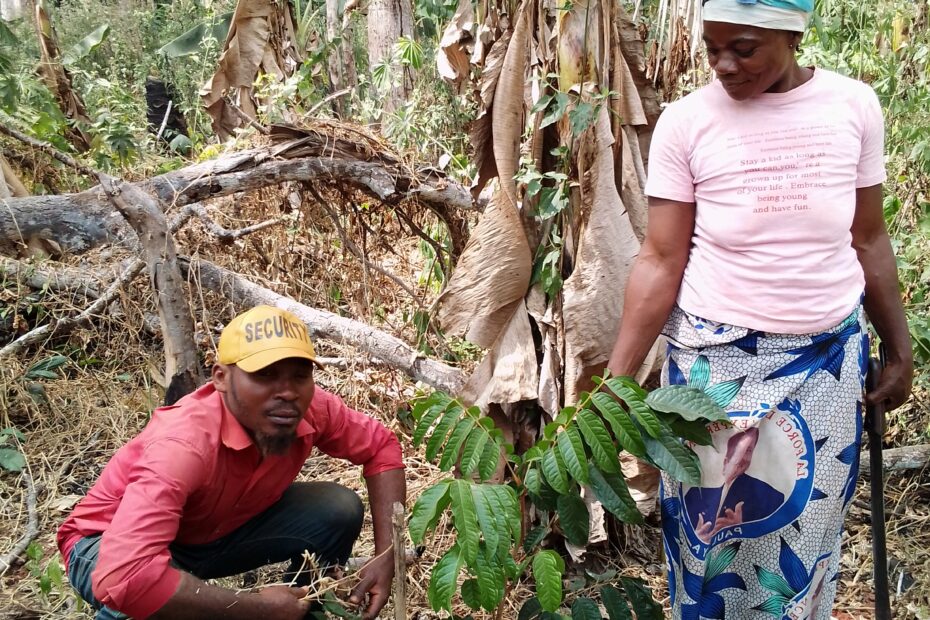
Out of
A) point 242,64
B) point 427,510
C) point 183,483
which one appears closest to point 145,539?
point 183,483

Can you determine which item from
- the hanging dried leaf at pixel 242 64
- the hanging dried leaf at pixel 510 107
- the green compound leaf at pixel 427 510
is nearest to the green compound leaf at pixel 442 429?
the green compound leaf at pixel 427 510

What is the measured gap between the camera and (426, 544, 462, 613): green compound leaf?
5.70ft

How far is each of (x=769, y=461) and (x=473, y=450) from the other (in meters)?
0.66

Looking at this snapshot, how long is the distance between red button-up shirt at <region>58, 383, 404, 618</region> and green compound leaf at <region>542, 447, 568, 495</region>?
2.43 ft

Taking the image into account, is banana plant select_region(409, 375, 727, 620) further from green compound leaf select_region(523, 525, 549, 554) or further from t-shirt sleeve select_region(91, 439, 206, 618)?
t-shirt sleeve select_region(91, 439, 206, 618)

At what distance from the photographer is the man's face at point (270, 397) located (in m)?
2.03

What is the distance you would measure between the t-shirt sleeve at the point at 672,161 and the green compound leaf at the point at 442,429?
2.25ft

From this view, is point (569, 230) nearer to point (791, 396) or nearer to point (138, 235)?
point (791, 396)

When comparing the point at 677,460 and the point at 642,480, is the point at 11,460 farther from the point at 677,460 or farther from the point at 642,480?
the point at 677,460

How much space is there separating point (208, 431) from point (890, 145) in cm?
350

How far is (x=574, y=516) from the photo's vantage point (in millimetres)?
1937

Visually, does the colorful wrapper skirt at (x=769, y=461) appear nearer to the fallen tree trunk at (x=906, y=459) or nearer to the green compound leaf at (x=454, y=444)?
the green compound leaf at (x=454, y=444)

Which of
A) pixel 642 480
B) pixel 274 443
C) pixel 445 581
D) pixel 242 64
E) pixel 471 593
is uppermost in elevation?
pixel 242 64

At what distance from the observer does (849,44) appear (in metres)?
4.14
